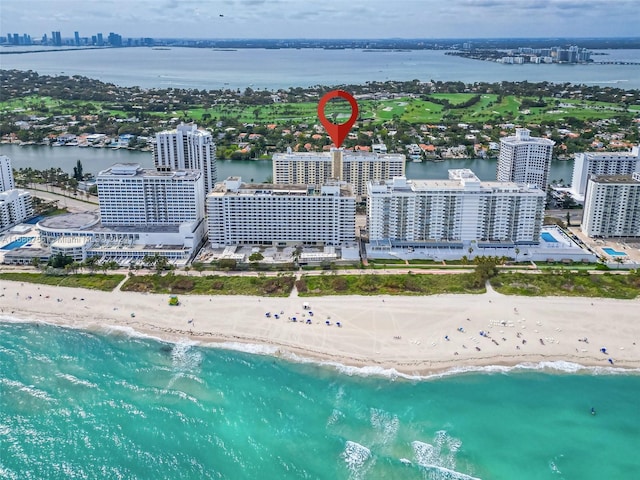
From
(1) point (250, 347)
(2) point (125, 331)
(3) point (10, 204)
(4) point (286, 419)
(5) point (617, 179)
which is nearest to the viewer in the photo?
(4) point (286, 419)

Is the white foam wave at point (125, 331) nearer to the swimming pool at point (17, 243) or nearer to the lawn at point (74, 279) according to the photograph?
the lawn at point (74, 279)

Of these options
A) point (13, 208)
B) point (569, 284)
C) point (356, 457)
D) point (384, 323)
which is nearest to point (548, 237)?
point (569, 284)

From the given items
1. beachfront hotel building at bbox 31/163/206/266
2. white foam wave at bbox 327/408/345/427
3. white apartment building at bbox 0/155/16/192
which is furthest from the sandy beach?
white apartment building at bbox 0/155/16/192

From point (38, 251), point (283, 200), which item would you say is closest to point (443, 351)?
point (283, 200)

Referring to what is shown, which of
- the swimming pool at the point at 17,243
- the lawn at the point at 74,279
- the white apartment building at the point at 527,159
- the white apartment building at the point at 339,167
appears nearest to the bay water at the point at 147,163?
the white apartment building at the point at 527,159

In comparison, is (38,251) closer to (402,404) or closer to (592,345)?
(402,404)

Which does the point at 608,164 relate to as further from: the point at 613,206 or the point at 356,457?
the point at 356,457
